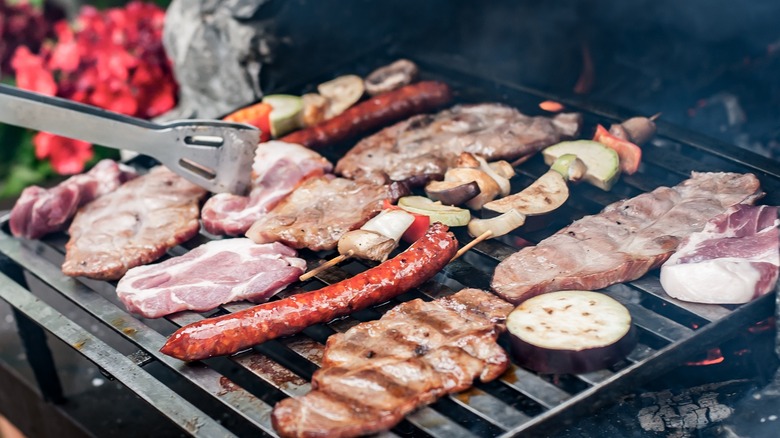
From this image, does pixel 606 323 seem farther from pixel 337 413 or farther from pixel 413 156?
pixel 413 156

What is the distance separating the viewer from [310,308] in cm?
327

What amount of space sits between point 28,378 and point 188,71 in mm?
2269

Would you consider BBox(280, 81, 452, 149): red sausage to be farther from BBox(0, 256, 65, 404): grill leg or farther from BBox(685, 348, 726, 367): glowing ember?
BBox(685, 348, 726, 367): glowing ember

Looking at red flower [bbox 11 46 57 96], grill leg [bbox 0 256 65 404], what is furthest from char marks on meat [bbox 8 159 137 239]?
red flower [bbox 11 46 57 96]

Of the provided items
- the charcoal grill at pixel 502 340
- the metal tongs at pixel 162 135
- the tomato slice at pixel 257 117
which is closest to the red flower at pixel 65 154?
the charcoal grill at pixel 502 340

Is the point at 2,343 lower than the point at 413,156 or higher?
lower

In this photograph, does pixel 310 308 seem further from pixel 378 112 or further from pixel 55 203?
pixel 378 112

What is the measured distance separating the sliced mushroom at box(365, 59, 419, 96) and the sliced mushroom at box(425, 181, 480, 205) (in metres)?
1.29

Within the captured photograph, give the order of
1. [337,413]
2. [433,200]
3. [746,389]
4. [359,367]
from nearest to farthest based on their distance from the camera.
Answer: [337,413] → [359,367] → [746,389] → [433,200]

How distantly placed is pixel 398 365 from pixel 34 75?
5360 millimetres

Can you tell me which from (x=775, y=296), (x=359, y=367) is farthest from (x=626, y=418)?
(x=359, y=367)

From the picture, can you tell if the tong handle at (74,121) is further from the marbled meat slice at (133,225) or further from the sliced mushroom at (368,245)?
the sliced mushroom at (368,245)

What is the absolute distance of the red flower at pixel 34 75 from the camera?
6965mm

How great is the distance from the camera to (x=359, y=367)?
115 inches
